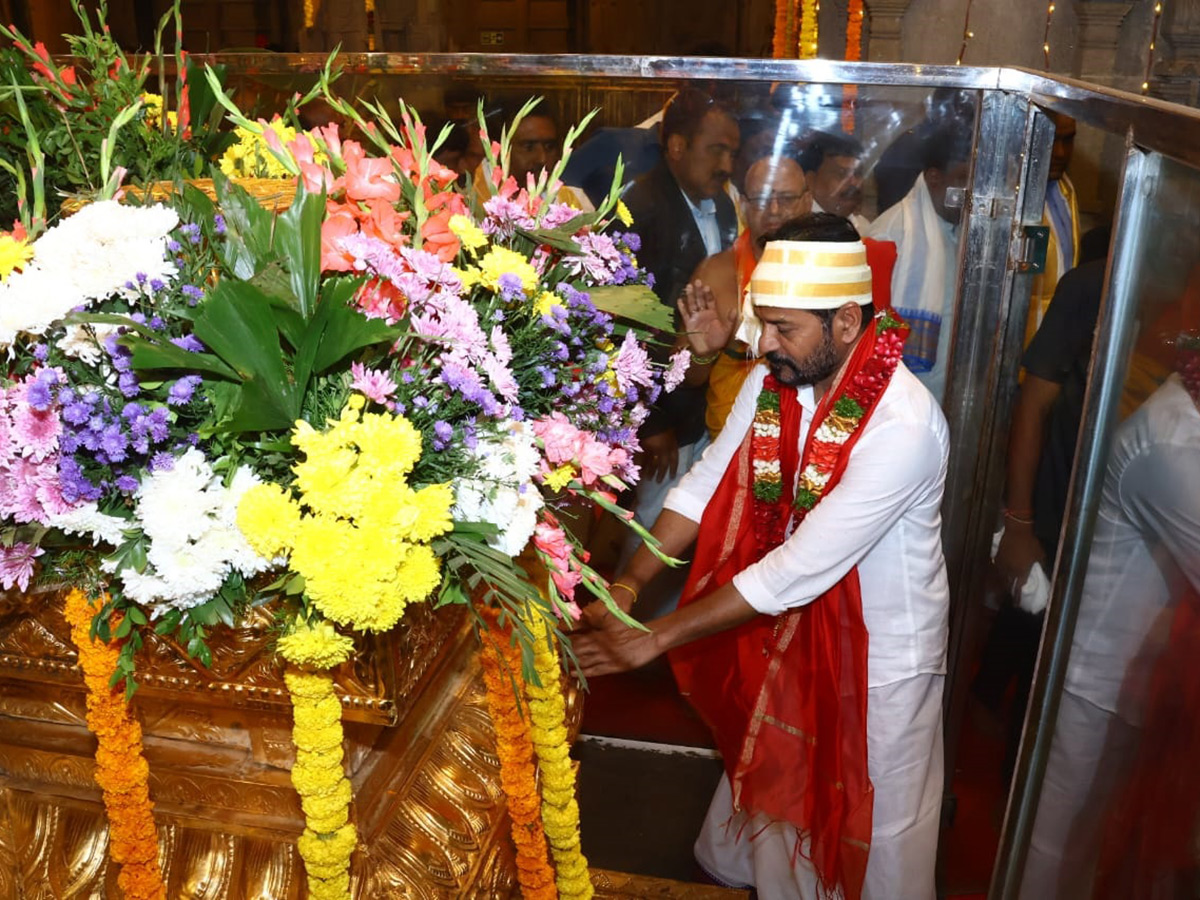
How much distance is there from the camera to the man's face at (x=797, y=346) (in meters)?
2.31

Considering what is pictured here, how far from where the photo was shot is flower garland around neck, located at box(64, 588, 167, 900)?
5.32 feet

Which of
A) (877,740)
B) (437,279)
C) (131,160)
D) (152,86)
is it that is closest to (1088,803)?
(877,740)

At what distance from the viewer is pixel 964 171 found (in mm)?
2523

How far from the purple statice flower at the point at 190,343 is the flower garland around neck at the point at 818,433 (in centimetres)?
141

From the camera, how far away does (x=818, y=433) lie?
7.75 feet

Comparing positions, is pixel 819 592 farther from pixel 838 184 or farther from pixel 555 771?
pixel 838 184

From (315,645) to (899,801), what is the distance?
159 cm

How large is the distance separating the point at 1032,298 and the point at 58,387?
6.88 feet

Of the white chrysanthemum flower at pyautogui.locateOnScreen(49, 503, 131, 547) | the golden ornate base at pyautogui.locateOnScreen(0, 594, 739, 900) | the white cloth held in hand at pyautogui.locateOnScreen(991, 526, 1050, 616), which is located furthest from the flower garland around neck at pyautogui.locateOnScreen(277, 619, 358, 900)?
the white cloth held in hand at pyautogui.locateOnScreen(991, 526, 1050, 616)

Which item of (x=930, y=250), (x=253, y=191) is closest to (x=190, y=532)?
(x=253, y=191)

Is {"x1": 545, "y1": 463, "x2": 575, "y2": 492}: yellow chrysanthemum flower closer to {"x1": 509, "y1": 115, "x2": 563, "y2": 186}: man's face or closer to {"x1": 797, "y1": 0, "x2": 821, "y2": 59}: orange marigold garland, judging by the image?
{"x1": 509, "y1": 115, "x2": 563, "y2": 186}: man's face

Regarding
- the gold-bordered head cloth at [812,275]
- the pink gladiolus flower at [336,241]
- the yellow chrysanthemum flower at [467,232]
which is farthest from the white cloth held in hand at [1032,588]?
the pink gladiolus flower at [336,241]

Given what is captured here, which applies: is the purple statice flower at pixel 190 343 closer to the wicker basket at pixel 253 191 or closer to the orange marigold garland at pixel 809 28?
the wicker basket at pixel 253 191

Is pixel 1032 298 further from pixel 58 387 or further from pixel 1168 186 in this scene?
pixel 58 387
